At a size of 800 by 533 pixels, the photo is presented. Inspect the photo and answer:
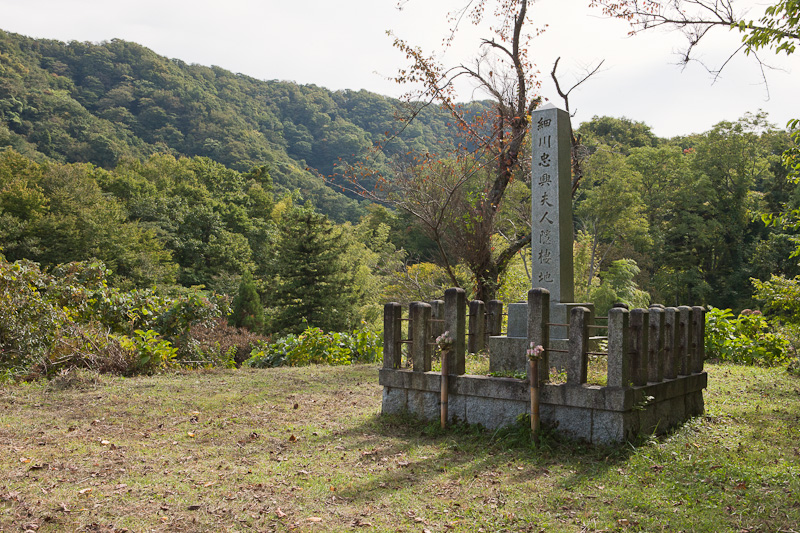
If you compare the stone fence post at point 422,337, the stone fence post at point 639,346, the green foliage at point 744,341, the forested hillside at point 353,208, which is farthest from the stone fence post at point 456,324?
the green foliage at point 744,341

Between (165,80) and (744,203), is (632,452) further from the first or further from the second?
(165,80)

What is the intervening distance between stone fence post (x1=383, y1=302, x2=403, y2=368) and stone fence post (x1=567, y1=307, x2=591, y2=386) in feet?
6.98

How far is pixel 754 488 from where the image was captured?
444 cm

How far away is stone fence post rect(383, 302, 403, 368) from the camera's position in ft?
23.1

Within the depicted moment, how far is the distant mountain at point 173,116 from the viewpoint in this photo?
45.2 metres

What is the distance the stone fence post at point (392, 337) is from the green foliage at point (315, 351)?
17.1 ft

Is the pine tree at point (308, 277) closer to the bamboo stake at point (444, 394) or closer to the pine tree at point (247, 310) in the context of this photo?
the pine tree at point (247, 310)

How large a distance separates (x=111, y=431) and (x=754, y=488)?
234 inches

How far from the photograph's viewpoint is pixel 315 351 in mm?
12211

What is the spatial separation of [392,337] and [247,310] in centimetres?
1706

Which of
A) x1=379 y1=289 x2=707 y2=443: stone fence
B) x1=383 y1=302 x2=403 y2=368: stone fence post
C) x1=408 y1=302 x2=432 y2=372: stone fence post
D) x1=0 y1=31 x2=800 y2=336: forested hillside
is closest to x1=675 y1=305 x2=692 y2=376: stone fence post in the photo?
x1=379 y1=289 x2=707 y2=443: stone fence

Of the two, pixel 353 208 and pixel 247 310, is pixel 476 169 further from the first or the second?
pixel 353 208

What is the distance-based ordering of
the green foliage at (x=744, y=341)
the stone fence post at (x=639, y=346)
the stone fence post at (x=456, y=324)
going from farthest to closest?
the green foliage at (x=744, y=341) < the stone fence post at (x=456, y=324) < the stone fence post at (x=639, y=346)

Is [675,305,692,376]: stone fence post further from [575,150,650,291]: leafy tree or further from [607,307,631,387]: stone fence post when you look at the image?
[575,150,650,291]: leafy tree
